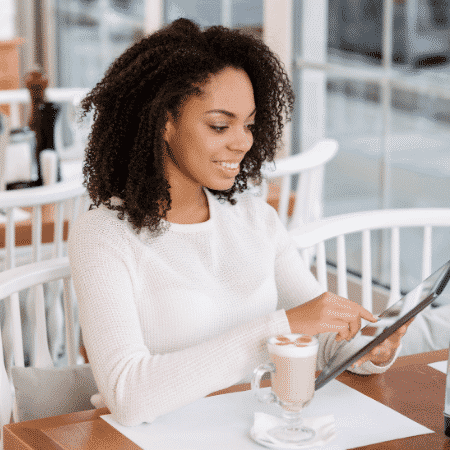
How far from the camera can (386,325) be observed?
42.3 inches

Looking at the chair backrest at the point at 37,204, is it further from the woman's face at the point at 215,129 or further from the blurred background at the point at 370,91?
the blurred background at the point at 370,91

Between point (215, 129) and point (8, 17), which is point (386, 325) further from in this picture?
point (8, 17)

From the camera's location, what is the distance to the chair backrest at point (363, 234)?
1638 millimetres

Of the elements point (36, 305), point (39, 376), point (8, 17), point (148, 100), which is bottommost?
point (39, 376)

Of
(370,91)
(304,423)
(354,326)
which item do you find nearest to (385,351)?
(354,326)

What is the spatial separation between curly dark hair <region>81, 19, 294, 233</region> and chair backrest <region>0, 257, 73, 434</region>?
0.15m

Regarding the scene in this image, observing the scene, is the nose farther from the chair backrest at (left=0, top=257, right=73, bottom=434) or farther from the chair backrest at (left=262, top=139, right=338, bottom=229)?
the chair backrest at (left=262, top=139, right=338, bottom=229)

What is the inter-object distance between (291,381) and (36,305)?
21.0 inches

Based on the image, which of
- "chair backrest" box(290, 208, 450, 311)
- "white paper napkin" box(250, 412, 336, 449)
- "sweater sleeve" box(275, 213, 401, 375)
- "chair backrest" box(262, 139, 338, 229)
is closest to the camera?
"white paper napkin" box(250, 412, 336, 449)

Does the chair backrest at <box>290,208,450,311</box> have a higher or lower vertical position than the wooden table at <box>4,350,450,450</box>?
higher

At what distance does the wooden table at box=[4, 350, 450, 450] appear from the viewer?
98cm

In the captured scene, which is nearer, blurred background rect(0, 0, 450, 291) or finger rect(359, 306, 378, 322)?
finger rect(359, 306, 378, 322)

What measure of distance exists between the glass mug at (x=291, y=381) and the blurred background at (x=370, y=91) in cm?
180

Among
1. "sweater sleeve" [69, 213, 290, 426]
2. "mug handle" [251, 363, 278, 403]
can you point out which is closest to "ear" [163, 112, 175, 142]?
"sweater sleeve" [69, 213, 290, 426]
